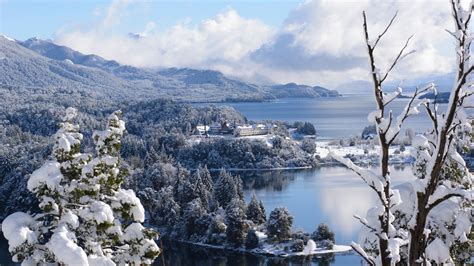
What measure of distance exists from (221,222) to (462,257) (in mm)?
28233

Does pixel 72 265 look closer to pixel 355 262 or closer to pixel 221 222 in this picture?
pixel 355 262

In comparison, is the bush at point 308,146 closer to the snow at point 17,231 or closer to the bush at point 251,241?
the bush at point 251,241

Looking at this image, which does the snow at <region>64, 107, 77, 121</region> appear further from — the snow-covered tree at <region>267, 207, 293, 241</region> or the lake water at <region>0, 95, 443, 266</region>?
the snow-covered tree at <region>267, 207, 293, 241</region>

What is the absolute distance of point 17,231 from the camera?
565 centimetres

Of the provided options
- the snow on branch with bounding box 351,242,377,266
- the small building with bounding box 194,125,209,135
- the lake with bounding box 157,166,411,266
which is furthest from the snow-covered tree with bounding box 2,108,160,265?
the small building with bounding box 194,125,209,135

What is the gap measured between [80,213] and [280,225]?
83.6ft

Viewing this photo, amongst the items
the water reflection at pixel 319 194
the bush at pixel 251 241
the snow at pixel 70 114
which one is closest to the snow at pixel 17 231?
the snow at pixel 70 114

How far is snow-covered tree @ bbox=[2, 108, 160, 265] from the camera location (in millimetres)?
5678

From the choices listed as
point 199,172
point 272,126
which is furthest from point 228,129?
point 199,172

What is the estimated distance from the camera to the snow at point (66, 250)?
5355 millimetres

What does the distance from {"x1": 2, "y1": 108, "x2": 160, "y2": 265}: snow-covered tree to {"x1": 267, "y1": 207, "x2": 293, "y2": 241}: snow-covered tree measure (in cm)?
2442

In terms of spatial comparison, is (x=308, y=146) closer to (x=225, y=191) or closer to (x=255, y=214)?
(x=225, y=191)

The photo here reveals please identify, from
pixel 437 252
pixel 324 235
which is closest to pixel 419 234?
pixel 437 252

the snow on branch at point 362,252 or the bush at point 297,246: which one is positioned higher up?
the snow on branch at point 362,252
